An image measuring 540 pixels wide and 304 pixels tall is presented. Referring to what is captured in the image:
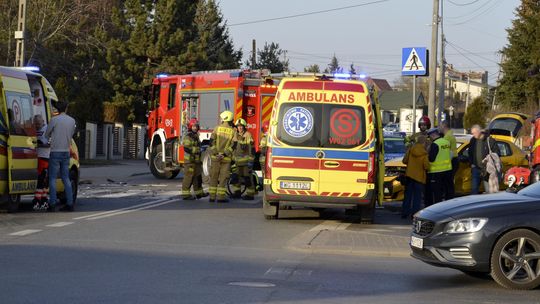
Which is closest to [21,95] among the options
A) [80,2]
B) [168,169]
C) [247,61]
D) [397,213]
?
[397,213]

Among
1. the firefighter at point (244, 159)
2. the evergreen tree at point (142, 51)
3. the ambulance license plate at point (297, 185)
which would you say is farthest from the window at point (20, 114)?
the evergreen tree at point (142, 51)

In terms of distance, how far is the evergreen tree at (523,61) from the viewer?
55.4m

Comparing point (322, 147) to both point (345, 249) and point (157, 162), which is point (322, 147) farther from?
point (157, 162)

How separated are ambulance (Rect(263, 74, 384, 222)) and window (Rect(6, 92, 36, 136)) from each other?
165 inches

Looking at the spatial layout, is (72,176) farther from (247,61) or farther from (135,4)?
(247,61)

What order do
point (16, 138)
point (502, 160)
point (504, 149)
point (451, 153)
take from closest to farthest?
point (16, 138) → point (451, 153) → point (502, 160) → point (504, 149)

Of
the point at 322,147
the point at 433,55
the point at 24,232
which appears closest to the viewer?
the point at 24,232

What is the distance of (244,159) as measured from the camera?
795 inches

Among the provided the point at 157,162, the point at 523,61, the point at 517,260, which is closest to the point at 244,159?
the point at 157,162

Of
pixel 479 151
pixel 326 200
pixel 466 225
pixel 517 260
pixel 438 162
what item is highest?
pixel 479 151

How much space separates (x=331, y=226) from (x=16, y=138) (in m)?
5.41

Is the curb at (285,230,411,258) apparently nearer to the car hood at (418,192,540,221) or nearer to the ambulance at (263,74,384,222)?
the car hood at (418,192,540,221)

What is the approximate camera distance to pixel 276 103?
1516 cm

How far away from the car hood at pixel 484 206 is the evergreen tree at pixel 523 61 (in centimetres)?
4673
